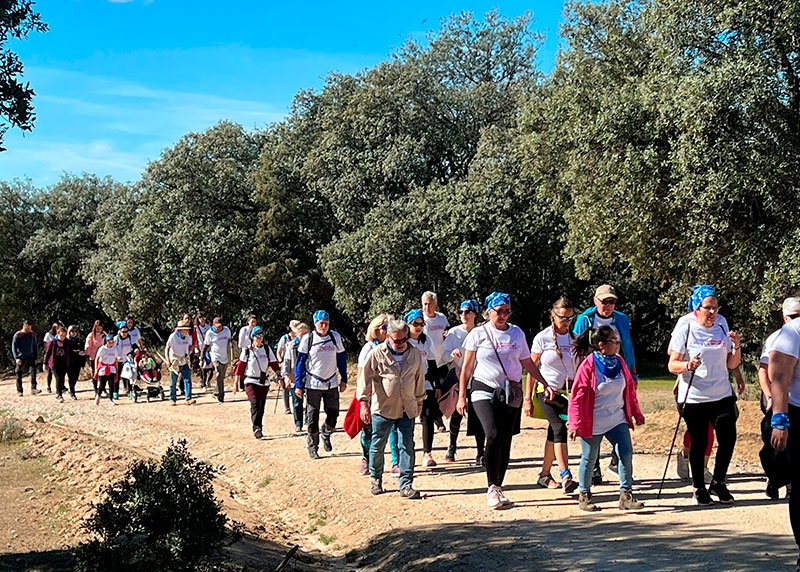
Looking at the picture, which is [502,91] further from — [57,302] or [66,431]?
[57,302]

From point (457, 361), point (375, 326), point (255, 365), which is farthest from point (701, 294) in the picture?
point (255, 365)

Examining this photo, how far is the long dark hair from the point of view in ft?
26.4

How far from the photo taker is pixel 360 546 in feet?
27.1

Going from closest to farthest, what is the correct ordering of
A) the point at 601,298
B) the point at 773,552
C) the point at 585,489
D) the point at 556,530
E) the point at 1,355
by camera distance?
the point at 773,552
the point at 556,530
the point at 585,489
the point at 601,298
the point at 1,355

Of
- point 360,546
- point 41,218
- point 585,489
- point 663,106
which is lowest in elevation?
point 360,546

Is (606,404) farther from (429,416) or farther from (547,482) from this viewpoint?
(429,416)

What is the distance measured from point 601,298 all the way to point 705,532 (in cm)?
255

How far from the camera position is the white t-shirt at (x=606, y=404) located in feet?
26.1

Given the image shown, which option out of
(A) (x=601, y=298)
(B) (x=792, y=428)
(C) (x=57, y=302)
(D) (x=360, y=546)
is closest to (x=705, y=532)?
(B) (x=792, y=428)

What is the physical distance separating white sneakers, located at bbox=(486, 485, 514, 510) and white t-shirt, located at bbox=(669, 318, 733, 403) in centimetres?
193

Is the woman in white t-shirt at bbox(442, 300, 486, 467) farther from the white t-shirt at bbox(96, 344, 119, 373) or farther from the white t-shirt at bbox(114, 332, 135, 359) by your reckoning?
the white t-shirt at bbox(114, 332, 135, 359)

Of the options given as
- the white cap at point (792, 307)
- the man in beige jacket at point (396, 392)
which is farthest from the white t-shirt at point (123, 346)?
the white cap at point (792, 307)

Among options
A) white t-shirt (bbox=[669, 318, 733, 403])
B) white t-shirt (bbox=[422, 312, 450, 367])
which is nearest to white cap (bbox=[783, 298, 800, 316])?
white t-shirt (bbox=[669, 318, 733, 403])

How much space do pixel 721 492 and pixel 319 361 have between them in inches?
223
